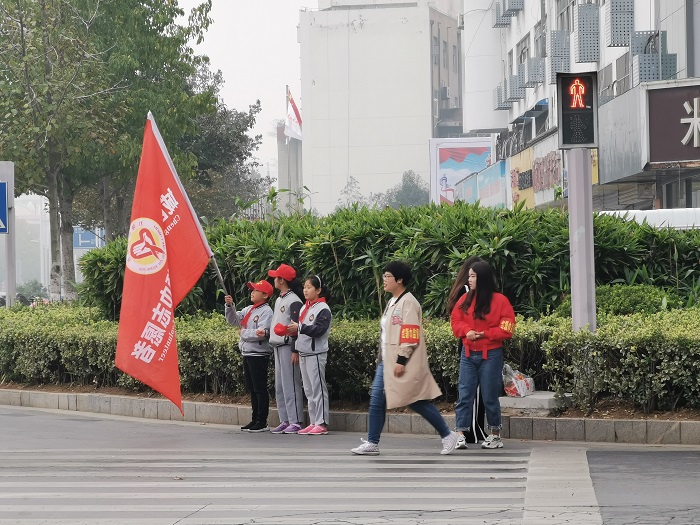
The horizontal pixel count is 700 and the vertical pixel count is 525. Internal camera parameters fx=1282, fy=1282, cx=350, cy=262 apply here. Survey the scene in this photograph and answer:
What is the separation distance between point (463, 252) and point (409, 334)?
4628mm

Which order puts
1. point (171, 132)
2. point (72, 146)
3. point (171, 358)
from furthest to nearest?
point (171, 132) < point (72, 146) < point (171, 358)

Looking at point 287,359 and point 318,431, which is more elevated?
point 287,359

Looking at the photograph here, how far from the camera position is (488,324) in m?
11.1

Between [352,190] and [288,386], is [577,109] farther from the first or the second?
[352,190]

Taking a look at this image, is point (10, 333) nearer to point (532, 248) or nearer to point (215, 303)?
point (215, 303)

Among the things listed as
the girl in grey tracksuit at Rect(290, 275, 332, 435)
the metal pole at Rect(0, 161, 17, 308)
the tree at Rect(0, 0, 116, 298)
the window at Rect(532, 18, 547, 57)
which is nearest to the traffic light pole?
the girl in grey tracksuit at Rect(290, 275, 332, 435)

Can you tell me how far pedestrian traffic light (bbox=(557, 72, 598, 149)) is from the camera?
11906 mm

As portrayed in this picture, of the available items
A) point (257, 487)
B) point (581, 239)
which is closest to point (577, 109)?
point (581, 239)

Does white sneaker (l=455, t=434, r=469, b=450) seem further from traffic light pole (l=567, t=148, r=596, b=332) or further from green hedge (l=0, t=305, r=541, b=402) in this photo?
traffic light pole (l=567, t=148, r=596, b=332)

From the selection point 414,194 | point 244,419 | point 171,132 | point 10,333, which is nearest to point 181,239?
point 244,419

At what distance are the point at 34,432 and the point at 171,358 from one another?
1579 mm

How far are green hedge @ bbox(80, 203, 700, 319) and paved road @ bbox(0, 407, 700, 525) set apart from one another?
3384 mm

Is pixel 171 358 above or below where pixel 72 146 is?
below

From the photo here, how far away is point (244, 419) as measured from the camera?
13.8 metres
